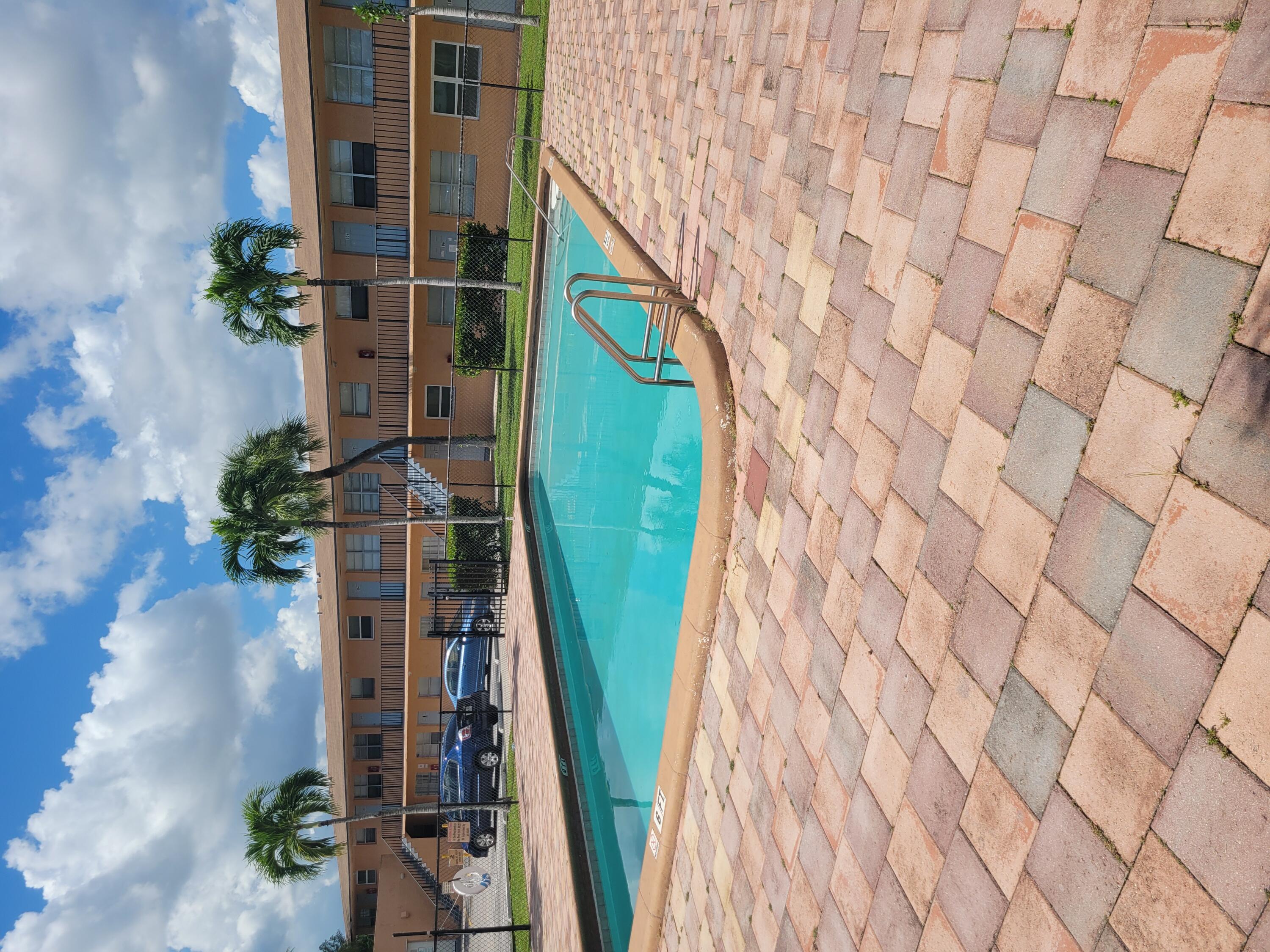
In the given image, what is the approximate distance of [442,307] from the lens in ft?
63.9

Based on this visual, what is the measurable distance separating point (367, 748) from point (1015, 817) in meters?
27.0

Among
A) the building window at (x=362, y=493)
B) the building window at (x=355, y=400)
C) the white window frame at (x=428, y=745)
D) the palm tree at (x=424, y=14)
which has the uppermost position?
the palm tree at (x=424, y=14)

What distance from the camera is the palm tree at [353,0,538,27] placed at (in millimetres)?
14219

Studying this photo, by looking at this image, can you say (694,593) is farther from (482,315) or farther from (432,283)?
(482,315)

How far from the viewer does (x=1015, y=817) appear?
2.20 meters

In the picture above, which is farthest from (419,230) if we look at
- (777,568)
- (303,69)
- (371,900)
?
(371,900)

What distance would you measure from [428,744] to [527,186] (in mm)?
16186

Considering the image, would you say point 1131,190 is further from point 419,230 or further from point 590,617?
point 419,230

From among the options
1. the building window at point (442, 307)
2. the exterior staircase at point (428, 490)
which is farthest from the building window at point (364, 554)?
the building window at point (442, 307)

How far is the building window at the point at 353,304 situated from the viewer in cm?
2039

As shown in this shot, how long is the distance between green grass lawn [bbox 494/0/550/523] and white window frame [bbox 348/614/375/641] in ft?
29.0

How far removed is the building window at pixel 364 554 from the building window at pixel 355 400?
3.87m

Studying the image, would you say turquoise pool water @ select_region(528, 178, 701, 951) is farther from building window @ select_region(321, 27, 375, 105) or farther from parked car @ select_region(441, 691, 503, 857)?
building window @ select_region(321, 27, 375, 105)

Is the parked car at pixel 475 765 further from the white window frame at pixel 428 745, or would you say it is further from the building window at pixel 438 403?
the building window at pixel 438 403
